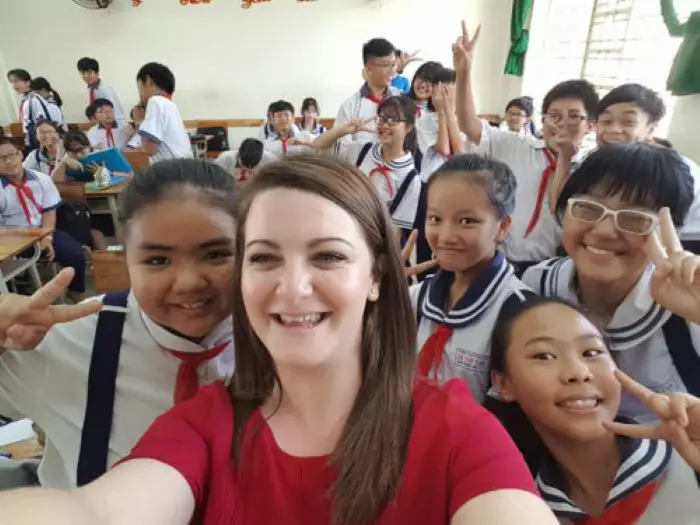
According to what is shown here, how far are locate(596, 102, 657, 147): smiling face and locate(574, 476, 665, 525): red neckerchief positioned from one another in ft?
4.60

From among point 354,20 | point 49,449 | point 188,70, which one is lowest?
point 49,449

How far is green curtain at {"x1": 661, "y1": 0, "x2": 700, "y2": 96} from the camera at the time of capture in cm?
276

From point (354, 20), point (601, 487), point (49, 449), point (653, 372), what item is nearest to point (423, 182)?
point (653, 372)

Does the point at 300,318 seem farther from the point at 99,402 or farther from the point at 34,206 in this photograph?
the point at 34,206

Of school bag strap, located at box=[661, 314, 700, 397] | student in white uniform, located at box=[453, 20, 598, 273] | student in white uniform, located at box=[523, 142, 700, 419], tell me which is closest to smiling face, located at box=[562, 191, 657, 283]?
student in white uniform, located at box=[523, 142, 700, 419]

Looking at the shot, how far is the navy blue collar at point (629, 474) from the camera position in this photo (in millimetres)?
913

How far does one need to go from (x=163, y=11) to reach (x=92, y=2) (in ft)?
3.54

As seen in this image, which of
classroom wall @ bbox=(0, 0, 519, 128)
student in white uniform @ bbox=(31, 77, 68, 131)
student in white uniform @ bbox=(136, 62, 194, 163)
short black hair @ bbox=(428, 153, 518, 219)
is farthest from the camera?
classroom wall @ bbox=(0, 0, 519, 128)

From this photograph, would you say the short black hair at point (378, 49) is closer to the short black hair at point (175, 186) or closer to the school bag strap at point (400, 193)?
the school bag strap at point (400, 193)

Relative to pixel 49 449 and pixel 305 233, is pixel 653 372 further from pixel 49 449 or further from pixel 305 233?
pixel 49 449

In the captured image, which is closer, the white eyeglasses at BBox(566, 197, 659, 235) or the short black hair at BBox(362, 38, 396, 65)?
the white eyeglasses at BBox(566, 197, 659, 235)

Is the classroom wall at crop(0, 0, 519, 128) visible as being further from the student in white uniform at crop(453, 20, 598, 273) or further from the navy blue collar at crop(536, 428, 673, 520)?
the navy blue collar at crop(536, 428, 673, 520)

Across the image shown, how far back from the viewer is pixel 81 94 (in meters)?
7.65

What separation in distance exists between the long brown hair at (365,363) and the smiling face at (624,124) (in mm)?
1448
